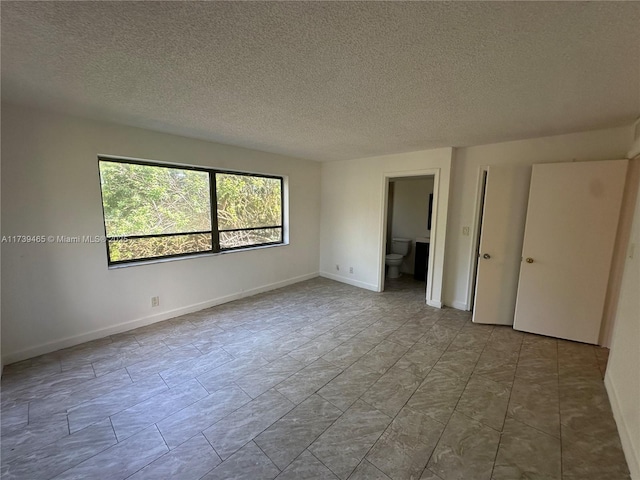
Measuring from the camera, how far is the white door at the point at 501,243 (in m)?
3.03

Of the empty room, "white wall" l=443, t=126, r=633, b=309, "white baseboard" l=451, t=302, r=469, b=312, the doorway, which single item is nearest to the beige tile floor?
the empty room

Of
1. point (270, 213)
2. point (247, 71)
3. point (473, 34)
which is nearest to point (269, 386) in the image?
point (247, 71)

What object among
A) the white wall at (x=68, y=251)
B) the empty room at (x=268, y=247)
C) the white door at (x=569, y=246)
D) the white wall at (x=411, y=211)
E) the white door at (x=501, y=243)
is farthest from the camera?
the white wall at (x=411, y=211)

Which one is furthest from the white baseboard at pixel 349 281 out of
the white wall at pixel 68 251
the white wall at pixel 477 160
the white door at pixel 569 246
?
the white wall at pixel 68 251

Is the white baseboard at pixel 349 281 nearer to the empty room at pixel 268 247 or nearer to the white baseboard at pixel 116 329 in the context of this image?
the empty room at pixel 268 247

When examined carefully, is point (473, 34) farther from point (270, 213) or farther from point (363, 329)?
point (270, 213)

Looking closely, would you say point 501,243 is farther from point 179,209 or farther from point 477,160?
point 179,209

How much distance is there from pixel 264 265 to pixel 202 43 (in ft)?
10.9

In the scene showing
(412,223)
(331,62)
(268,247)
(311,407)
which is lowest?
(311,407)

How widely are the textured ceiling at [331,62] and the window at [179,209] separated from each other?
0.72 metres

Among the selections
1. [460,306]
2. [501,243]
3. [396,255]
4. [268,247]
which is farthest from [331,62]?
[396,255]

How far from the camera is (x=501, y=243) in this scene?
3141 millimetres

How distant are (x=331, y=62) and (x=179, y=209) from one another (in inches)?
107

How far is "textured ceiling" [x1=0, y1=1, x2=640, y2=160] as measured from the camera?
1106mm
